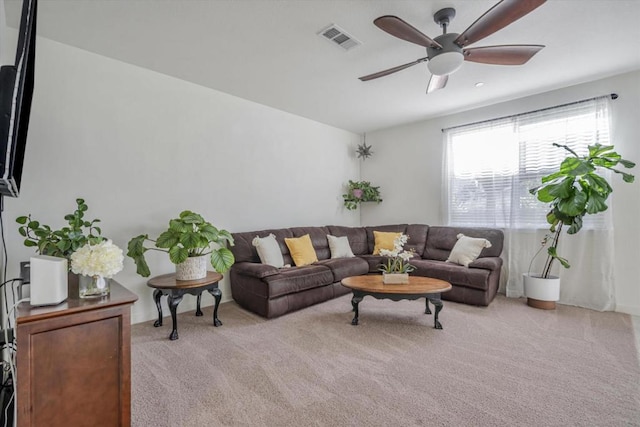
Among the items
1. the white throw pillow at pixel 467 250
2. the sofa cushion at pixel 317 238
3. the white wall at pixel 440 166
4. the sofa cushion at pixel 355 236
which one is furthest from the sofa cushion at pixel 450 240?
the sofa cushion at pixel 317 238

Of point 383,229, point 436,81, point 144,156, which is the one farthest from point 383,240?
point 144,156

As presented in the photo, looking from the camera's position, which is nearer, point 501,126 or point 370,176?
point 501,126

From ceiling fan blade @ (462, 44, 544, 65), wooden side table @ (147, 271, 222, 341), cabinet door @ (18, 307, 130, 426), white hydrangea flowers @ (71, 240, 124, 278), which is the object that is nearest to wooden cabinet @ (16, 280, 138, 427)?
cabinet door @ (18, 307, 130, 426)

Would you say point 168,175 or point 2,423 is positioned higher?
point 168,175

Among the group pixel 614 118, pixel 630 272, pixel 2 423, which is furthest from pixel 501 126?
pixel 2 423

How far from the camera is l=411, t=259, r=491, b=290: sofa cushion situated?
353cm

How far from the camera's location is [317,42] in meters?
2.73

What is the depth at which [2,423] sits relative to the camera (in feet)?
4.28

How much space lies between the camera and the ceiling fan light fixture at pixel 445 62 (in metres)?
2.29

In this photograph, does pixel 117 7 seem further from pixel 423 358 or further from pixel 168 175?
pixel 423 358

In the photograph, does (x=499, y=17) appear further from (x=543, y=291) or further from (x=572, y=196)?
(x=543, y=291)

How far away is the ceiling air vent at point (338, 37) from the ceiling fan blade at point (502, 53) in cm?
98

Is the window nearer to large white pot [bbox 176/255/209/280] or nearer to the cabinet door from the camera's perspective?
large white pot [bbox 176/255/209/280]

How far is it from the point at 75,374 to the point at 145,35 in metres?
2.75
